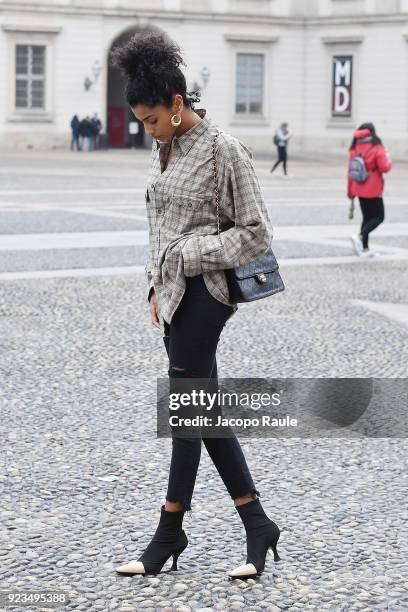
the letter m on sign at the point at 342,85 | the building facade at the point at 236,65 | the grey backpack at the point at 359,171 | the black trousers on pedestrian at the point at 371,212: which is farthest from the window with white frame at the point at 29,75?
the grey backpack at the point at 359,171

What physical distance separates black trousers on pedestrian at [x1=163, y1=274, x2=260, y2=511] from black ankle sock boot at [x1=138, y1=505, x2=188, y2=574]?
6 cm

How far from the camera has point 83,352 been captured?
26.6ft

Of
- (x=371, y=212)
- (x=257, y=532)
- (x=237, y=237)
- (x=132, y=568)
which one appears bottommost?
(x=132, y=568)

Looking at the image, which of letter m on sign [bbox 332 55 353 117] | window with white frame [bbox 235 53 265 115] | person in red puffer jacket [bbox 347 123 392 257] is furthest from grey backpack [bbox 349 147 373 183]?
window with white frame [bbox 235 53 265 115]

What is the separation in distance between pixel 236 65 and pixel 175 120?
1796 inches

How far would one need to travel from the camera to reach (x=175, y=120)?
4.01 meters

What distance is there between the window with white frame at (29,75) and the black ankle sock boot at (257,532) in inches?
1671

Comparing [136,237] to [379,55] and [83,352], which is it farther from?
[379,55]

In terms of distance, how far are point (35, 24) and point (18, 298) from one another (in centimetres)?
3621

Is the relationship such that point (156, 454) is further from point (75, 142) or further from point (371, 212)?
point (75, 142)

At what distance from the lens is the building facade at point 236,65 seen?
45.5 metres

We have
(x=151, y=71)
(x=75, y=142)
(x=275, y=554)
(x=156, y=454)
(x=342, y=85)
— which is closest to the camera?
(x=151, y=71)

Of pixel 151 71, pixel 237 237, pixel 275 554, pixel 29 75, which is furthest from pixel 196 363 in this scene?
pixel 29 75

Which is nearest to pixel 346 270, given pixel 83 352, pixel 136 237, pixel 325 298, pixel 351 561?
pixel 325 298
